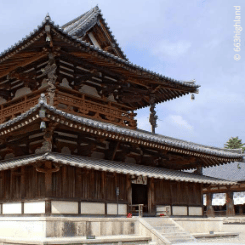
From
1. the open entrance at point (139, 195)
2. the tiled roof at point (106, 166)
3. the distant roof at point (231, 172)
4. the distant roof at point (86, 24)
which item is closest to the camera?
the tiled roof at point (106, 166)

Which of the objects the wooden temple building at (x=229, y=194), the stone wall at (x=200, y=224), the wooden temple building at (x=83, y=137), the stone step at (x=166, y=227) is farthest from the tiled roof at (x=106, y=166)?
the wooden temple building at (x=229, y=194)

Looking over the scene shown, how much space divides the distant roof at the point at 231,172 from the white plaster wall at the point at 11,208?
96.0 ft

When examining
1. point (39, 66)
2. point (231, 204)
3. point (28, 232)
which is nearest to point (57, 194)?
point (28, 232)

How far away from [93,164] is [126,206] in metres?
3.70

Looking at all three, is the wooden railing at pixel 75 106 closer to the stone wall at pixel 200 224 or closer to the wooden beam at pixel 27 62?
the wooden beam at pixel 27 62

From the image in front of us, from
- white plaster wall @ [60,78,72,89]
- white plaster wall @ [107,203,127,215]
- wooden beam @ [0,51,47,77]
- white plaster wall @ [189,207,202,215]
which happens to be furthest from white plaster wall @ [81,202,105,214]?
wooden beam @ [0,51,47,77]

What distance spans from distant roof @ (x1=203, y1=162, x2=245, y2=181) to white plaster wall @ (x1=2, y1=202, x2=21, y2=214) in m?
29.3

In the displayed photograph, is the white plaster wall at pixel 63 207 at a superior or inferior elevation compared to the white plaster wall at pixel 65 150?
inferior

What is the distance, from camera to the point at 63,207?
16.4 m

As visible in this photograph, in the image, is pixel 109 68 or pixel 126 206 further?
pixel 109 68

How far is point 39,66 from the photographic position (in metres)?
20.2

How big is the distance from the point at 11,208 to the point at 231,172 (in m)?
32.5

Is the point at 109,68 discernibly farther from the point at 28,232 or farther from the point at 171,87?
the point at 28,232

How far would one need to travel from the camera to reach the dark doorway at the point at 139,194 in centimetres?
2539
